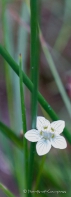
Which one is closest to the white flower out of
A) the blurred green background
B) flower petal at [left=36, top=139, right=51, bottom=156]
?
flower petal at [left=36, top=139, right=51, bottom=156]

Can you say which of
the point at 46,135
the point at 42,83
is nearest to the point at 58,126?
the point at 46,135

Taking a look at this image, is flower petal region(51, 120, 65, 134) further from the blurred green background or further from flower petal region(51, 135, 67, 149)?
the blurred green background

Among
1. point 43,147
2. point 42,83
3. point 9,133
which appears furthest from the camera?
point 42,83

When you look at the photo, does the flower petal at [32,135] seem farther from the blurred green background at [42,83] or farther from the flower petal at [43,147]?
the blurred green background at [42,83]

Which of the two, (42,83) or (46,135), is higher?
(46,135)

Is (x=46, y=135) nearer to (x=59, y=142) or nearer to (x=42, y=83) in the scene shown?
(x=59, y=142)

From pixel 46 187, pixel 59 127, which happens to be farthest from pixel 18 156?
pixel 59 127

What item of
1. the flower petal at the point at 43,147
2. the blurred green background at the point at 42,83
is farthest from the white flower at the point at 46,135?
the blurred green background at the point at 42,83
